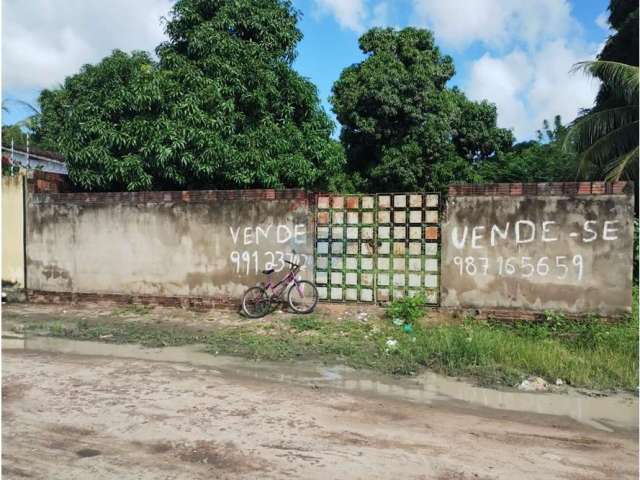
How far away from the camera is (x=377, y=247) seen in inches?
306

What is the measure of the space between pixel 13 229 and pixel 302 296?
5952mm

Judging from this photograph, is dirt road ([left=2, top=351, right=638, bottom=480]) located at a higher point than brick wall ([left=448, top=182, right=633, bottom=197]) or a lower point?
lower

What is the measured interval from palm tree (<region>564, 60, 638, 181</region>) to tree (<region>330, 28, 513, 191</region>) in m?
5.45

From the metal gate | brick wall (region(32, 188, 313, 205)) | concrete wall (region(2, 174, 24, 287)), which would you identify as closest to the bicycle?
the metal gate

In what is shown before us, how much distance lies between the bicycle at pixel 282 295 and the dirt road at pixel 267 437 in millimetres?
2875

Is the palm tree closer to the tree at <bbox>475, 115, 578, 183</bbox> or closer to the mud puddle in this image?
the tree at <bbox>475, 115, 578, 183</bbox>

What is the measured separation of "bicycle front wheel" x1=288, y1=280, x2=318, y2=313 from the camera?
26.0ft

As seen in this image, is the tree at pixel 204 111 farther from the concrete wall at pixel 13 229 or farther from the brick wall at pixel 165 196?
the concrete wall at pixel 13 229

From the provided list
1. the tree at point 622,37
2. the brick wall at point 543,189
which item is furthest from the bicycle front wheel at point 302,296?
the tree at point 622,37

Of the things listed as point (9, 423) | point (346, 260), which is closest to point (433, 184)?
point (346, 260)

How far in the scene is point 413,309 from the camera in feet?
23.7

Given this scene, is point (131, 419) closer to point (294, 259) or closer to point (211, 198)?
point (294, 259)

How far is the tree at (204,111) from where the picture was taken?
9102 millimetres

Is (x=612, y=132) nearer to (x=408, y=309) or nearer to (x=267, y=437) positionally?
(x=408, y=309)
